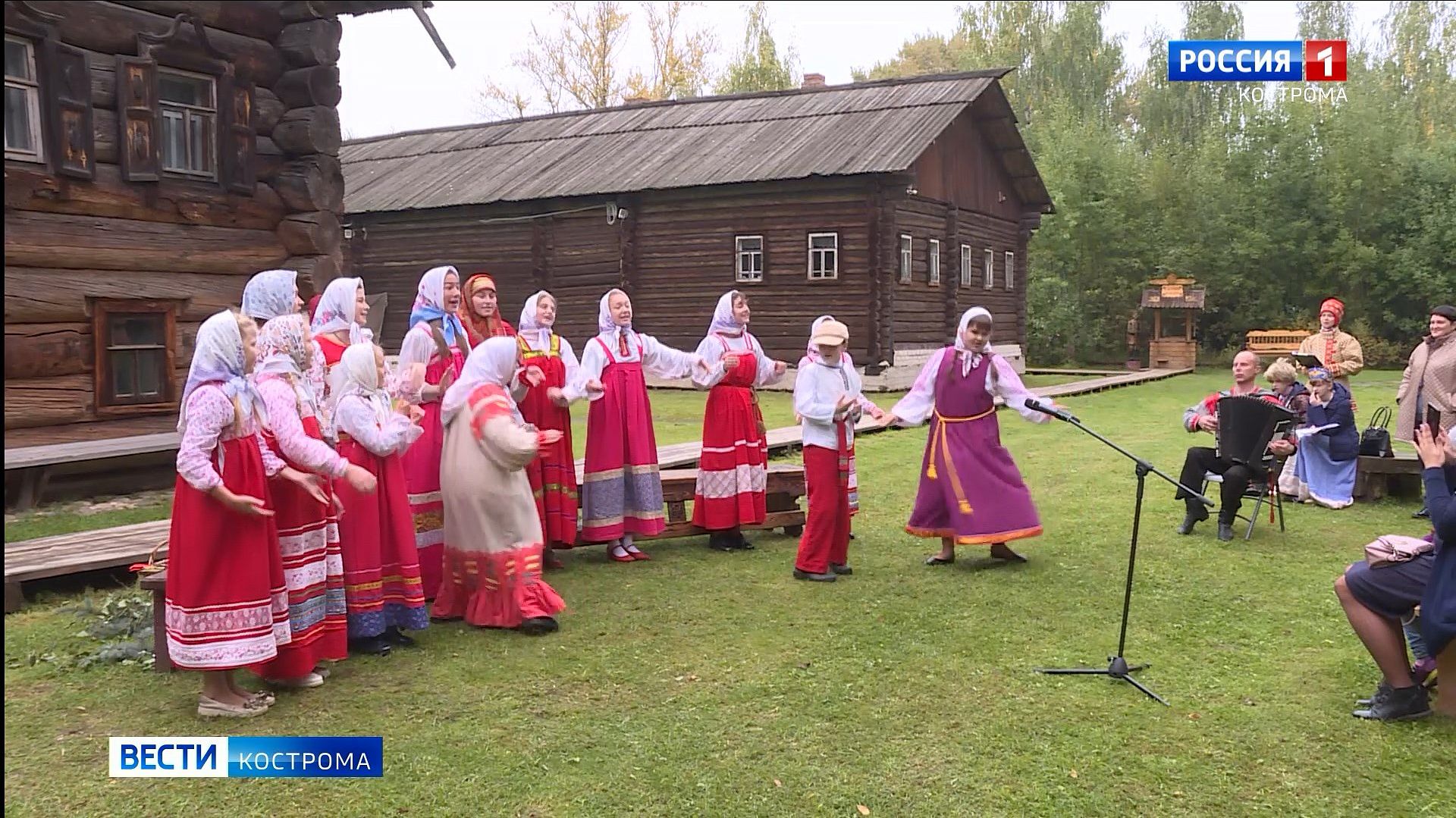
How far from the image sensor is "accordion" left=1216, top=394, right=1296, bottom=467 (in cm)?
739

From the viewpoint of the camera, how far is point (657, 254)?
2141 cm

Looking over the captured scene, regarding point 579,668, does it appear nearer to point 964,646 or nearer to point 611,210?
point 964,646

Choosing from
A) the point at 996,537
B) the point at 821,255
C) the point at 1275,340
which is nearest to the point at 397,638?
the point at 996,537

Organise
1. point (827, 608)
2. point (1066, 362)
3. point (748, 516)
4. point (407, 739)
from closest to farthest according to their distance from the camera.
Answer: point (407, 739) → point (827, 608) → point (748, 516) → point (1066, 362)

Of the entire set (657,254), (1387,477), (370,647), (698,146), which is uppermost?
(698,146)

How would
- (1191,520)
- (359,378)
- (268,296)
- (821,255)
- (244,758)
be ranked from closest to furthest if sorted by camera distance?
1. (244,758)
2. (268,296)
3. (359,378)
4. (1191,520)
5. (821,255)

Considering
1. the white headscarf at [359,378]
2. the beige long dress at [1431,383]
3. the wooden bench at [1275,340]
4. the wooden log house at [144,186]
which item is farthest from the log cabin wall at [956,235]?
the white headscarf at [359,378]

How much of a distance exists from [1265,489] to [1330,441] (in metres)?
1.38

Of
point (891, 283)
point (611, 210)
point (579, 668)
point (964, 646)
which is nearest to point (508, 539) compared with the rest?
point (579, 668)

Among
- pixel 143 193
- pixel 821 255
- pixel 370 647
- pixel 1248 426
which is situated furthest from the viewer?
pixel 821 255

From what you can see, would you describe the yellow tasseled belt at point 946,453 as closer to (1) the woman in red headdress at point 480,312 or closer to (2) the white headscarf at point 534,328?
(2) the white headscarf at point 534,328

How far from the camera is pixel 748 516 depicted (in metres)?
7.50

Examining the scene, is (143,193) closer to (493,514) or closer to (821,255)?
(493,514)

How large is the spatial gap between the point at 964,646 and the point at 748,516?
8.19ft
